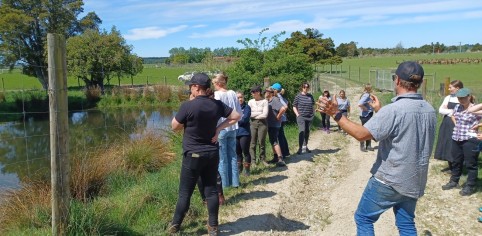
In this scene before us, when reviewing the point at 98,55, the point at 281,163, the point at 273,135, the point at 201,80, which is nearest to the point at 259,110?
the point at 273,135

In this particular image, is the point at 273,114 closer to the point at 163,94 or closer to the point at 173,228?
the point at 173,228

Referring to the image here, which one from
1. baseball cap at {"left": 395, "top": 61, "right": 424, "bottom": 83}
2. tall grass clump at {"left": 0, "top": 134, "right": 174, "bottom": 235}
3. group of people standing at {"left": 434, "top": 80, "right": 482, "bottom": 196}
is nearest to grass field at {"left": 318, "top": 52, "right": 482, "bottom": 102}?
group of people standing at {"left": 434, "top": 80, "right": 482, "bottom": 196}

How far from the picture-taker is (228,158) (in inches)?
234

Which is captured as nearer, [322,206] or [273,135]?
[322,206]

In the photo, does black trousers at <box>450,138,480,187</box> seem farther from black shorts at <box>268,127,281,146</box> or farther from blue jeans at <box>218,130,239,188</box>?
blue jeans at <box>218,130,239,188</box>

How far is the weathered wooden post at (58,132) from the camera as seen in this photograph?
372 centimetres

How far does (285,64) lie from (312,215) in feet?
29.1

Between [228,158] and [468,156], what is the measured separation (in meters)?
3.69

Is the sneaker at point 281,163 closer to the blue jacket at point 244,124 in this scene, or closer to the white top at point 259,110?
the white top at point 259,110

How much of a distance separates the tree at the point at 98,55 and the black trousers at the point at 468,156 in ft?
92.9

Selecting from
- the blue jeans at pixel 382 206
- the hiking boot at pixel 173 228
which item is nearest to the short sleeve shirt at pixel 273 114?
the hiking boot at pixel 173 228

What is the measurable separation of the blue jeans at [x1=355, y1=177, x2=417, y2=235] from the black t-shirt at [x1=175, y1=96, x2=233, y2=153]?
1.73 metres

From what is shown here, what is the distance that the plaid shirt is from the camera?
19.4 feet

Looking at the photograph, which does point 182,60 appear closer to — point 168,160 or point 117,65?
point 117,65
